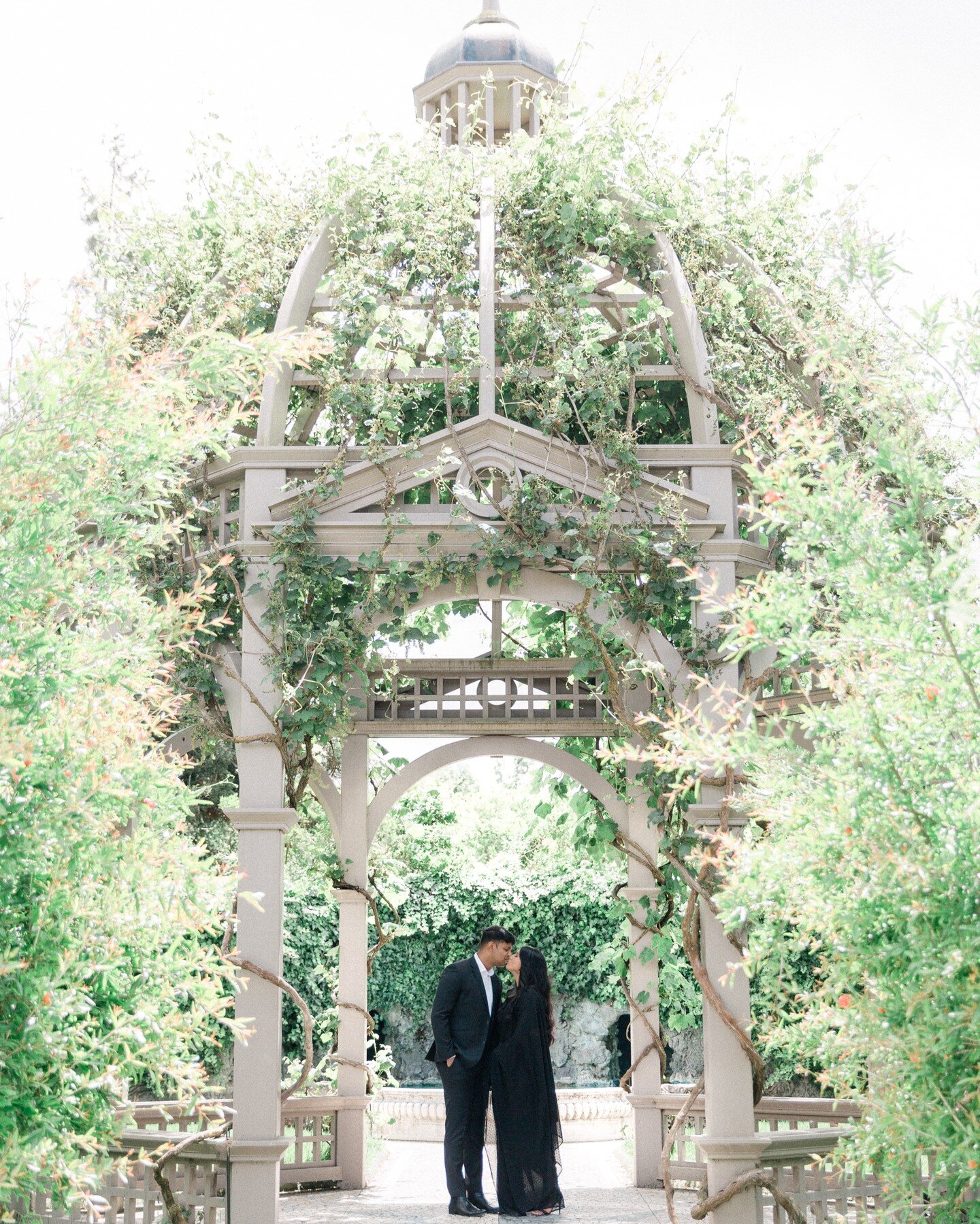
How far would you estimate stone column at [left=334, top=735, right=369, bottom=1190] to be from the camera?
325 inches

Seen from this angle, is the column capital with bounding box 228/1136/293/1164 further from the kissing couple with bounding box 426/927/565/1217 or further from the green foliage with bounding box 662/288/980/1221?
the green foliage with bounding box 662/288/980/1221

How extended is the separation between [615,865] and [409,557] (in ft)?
29.8

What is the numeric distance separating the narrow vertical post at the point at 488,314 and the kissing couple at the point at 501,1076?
2.80 meters

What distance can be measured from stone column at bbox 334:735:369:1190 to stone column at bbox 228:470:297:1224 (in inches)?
102

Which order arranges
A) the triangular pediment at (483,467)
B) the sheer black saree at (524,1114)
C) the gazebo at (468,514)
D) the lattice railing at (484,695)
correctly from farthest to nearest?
the lattice railing at (484,695) < the sheer black saree at (524,1114) < the triangular pediment at (483,467) < the gazebo at (468,514)

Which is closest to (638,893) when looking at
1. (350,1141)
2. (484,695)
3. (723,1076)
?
(484,695)

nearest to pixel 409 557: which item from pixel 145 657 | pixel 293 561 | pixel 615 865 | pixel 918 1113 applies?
pixel 293 561

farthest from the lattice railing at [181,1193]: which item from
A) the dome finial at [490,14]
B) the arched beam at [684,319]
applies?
the dome finial at [490,14]

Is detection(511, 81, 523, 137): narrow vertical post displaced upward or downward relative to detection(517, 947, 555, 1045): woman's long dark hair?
upward

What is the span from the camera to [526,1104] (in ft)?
21.4

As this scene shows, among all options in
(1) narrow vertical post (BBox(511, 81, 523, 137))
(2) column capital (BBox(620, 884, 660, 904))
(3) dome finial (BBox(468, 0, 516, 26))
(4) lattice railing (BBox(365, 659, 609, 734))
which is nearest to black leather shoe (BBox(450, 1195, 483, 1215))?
(2) column capital (BBox(620, 884, 660, 904))

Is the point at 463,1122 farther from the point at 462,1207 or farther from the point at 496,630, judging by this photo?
the point at 496,630

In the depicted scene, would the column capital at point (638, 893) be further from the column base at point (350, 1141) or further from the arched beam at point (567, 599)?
the arched beam at point (567, 599)

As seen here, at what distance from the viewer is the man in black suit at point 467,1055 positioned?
6711 millimetres
